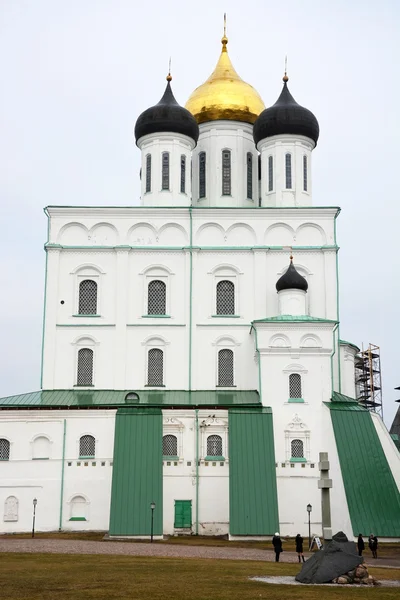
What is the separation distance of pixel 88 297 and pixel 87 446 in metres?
6.82

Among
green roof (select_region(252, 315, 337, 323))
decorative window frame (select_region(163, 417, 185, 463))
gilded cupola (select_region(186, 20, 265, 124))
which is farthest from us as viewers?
gilded cupola (select_region(186, 20, 265, 124))

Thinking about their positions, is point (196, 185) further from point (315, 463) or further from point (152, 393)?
point (315, 463)

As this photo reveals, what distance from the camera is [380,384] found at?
59.3 meters

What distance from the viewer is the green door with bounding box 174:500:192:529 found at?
3241cm

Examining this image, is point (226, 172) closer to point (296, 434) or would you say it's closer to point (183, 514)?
point (296, 434)

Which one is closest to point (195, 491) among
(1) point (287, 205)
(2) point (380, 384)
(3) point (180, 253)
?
(3) point (180, 253)

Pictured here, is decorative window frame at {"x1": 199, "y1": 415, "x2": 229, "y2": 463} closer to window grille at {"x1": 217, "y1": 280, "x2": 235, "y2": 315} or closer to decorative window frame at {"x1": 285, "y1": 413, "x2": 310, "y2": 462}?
decorative window frame at {"x1": 285, "y1": 413, "x2": 310, "y2": 462}

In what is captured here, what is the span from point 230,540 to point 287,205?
51.2ft

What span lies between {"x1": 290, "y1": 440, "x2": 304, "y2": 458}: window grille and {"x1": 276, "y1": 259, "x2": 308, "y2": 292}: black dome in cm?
632

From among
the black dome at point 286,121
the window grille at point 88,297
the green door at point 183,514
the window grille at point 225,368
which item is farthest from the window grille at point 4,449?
the black dome at point 286,121

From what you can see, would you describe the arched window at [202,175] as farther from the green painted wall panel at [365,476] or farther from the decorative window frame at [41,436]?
the decorative window frame at [41,436]

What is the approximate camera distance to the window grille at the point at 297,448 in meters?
33.1

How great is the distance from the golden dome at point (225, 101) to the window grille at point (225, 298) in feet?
31.0

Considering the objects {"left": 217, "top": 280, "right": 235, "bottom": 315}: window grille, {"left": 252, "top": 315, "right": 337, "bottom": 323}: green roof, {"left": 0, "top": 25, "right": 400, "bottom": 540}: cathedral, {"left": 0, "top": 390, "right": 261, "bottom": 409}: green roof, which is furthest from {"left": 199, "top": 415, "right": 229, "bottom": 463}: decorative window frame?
{"left": 217, "top": 280, "right": 235, "bottom": 315}: window grille
